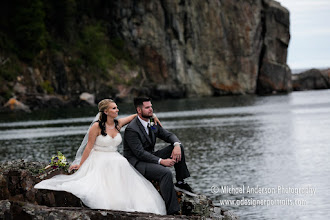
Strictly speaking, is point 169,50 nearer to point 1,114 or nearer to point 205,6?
point 205,6

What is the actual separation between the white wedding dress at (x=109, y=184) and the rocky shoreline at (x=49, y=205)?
22cm

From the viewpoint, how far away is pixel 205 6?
372ft

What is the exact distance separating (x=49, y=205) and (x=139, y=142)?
1.82 meters

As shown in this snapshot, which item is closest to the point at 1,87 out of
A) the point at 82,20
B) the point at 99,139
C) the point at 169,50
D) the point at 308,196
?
the point at 82,20

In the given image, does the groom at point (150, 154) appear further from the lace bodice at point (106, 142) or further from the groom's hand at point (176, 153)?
the lace bodice at point (106, 142)

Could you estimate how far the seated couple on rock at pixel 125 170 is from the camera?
9.61m

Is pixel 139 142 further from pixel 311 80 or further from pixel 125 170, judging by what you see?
pixel 311 80

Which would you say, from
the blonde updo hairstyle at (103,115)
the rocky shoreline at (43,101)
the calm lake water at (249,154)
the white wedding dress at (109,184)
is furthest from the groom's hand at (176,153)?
the rocky shoreline at (43,101)

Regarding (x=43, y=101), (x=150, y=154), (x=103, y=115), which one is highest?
(x=103, y=115)

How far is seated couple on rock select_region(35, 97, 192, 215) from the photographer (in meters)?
9.61

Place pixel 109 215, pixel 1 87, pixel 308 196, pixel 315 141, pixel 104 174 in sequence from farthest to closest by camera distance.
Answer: pixel 1 87
pixel 315 141
pixel 308 196
pixel 104 174
pixel 109 215

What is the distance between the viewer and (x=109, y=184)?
968 centimetres

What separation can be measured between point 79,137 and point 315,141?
52.5ft

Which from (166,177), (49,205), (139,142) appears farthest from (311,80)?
(49,205)
